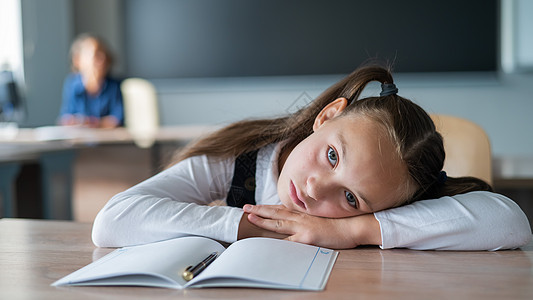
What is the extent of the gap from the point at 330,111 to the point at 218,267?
1.68ft

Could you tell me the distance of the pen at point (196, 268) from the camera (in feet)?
2.42

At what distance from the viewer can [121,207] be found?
1.02 m

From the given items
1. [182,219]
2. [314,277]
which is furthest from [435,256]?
[182,219]

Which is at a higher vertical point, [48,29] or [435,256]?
[48,29]

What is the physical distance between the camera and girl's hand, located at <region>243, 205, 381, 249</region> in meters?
0.94

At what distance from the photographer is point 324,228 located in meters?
0.95

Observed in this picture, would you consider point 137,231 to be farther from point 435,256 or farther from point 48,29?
point 48,29

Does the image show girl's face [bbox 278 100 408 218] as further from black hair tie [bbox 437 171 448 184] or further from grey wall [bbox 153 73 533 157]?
grey wall [bbox 153 73 533 157]

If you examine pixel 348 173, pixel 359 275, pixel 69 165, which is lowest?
pixel 69 165

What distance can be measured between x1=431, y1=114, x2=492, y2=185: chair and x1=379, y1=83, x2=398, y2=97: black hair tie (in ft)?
1.51

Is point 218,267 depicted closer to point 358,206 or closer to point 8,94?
point 358,206

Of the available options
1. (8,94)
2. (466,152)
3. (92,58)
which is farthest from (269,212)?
(92,58)

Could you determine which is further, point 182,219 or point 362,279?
point 182,219

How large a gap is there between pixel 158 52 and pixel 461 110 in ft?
8.39
